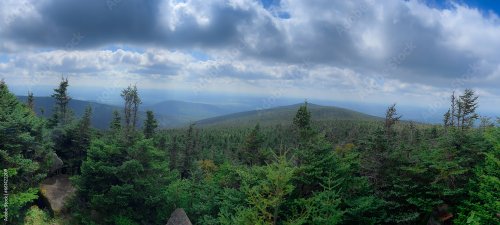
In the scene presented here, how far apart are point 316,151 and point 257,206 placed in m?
7.38

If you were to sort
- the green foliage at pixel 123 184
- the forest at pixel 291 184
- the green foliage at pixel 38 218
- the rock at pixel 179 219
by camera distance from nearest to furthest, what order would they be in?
the forest at pixel 291 184
the rock at pixel 179 219
the green foliage at pixel 123 184
the green foliage at pixel 38 218

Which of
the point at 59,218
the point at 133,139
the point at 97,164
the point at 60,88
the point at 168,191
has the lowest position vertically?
the point at 59,218

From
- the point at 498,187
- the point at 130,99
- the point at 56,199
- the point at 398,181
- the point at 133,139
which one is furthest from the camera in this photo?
the point at 130,99

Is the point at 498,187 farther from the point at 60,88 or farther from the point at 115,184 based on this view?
the point at 60,88

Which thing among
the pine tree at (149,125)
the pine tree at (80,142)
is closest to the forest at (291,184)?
the pine tree at (80,142)

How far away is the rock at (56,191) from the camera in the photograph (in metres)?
37.5

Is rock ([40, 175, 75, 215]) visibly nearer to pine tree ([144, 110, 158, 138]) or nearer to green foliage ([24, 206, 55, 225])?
green foliage ([24, 206, 55, 225])

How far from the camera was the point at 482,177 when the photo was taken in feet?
74.6

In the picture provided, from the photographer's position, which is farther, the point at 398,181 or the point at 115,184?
the point at 115,184

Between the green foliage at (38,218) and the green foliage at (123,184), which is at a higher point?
the green foliage at (123,184)

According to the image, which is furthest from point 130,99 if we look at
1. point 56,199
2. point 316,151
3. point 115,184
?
point 316,151

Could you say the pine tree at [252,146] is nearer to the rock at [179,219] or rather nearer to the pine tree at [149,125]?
the pine tree at [149,125]

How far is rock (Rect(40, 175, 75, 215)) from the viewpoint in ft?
123

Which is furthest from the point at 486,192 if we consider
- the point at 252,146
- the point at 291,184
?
the point at 252,146
